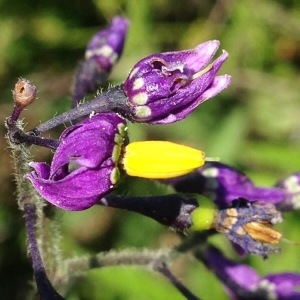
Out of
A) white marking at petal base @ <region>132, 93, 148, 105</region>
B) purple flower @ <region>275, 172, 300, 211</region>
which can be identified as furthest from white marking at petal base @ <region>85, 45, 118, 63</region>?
white marking at petal base @ <region>132, 93, 148, 105</region>

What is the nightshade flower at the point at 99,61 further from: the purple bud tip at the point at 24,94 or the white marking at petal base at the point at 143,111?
the purple bud tip at the point at 24,94

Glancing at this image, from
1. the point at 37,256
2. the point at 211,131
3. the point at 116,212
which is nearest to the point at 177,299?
the point at 116,212

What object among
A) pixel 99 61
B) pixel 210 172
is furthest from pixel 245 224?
pixel 99 61

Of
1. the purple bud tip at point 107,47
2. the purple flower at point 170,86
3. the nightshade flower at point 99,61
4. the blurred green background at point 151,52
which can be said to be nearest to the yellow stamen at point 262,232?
the purple flower at point 170,86

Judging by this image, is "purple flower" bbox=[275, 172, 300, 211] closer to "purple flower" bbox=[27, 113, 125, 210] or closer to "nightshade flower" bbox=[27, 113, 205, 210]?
"nightshade flower" bbox=[27, 113, 205, 210]

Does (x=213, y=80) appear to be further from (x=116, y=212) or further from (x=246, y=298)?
(x=116, y=212)

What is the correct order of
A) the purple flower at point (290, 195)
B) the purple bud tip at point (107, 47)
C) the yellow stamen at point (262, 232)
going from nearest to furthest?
1. the yellow stamen at point (262, 232)
2. the purple flower at point (290, 195)
3. the purple bud tip at point (107, 47)
